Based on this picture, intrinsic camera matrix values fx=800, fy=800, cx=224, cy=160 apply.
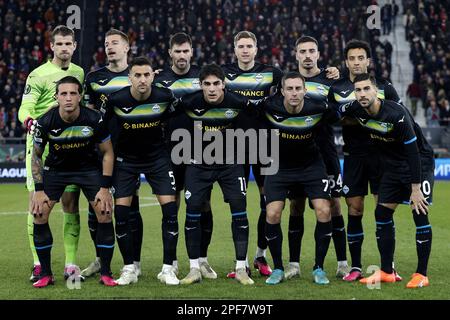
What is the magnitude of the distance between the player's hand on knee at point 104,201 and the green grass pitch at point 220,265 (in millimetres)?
799

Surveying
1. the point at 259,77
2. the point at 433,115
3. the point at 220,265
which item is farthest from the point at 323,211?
the point at 433,115

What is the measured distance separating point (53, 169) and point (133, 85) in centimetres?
123

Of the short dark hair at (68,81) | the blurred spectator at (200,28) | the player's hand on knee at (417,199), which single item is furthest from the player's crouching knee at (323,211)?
the blurred spectator at (200,28)

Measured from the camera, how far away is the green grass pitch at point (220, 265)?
7.81 meters

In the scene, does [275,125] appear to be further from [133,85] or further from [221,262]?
[221,262]

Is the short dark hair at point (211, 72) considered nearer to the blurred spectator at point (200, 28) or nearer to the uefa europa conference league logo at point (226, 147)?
the uefa europa conference league logo at point (226, 147)

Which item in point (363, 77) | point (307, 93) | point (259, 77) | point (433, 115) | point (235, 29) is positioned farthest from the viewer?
point (235, 29)

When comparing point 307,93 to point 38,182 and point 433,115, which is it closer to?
point 38,182

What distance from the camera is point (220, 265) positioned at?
981cm

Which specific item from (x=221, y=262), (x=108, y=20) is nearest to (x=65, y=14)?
(x=108, y=20)

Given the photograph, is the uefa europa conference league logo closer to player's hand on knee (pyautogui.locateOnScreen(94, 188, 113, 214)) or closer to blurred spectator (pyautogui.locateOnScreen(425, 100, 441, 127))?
player's hand on knee (pyautogui.locateOnScreen(94, 188, 113, 214))

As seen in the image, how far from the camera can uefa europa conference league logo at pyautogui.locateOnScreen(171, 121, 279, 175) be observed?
869 cm

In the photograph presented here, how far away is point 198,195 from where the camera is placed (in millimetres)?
8648

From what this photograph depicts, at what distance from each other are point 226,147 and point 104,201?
1450 mm
